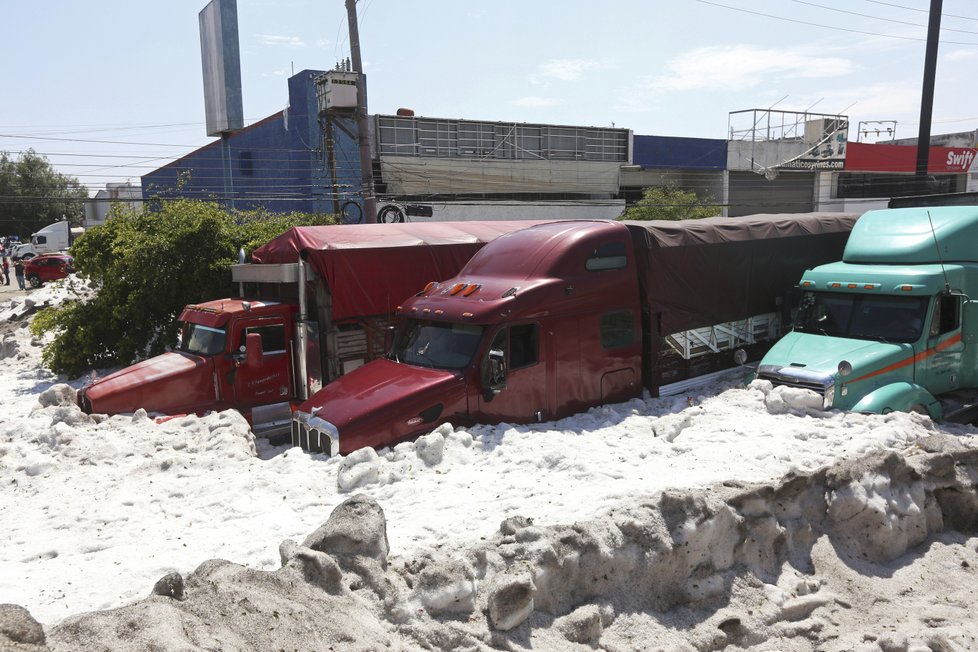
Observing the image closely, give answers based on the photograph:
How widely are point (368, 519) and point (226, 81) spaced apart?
3771 centimetres

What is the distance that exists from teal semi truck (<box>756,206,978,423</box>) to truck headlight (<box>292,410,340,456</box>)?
6.09 meters

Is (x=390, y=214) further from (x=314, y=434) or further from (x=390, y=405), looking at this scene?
(x=390, y=405)

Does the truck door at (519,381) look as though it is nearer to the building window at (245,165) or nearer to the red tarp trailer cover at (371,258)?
the red tarp trailer cover at (371,258)

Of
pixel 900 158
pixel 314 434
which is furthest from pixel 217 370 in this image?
pixel 900 158

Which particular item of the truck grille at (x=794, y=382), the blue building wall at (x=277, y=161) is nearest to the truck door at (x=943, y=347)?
the truck grille at (x=794, y=382)

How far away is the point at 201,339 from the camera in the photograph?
447 inches

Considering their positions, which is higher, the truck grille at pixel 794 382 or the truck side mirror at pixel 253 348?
the truck side mirror at pixel 253 348

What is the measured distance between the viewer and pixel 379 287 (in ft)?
39.4

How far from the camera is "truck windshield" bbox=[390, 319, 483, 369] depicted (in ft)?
29.9

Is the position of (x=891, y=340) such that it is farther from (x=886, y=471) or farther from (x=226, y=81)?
(x=226, y=81)

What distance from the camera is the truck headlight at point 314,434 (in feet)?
26.7

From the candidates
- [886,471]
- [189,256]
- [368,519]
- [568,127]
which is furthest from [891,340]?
[568,127]

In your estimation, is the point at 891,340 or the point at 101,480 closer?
the point at 101,480

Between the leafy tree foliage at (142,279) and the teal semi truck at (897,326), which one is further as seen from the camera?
the leafy tree foliage at (142,279)
